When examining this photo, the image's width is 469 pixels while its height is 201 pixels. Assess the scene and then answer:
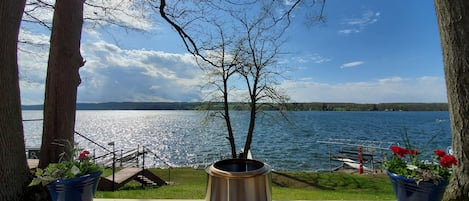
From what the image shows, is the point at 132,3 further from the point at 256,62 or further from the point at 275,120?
the point at 275,120

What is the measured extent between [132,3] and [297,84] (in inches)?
374

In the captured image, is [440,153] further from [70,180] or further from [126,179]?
[126,179]

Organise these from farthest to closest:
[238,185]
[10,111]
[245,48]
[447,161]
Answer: [245,48], [10,111], [447,161], [238,185]

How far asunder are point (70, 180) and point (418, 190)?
2.46m

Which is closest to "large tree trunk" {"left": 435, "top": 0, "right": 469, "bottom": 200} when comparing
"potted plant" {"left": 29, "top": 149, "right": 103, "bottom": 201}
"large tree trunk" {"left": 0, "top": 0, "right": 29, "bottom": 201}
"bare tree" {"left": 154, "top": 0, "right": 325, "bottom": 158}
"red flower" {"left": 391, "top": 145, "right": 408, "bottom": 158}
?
"red flower" {"left": 391, "top": 145, "right": 408, "bottom": 158}

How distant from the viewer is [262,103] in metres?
12.9

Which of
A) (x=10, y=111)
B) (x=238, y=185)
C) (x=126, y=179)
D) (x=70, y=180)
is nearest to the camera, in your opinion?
(x=238, y=185)

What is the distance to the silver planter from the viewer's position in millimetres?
1563

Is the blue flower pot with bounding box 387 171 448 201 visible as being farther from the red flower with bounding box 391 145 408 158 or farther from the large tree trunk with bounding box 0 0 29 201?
the large tree trunk with bounding box 0 0 29 201

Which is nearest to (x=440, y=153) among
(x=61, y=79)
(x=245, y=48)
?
(x=61, y=79)

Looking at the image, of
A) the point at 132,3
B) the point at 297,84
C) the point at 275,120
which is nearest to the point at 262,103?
the point at 275,120

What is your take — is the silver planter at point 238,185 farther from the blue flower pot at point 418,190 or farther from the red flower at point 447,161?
the red flower at point 447,161

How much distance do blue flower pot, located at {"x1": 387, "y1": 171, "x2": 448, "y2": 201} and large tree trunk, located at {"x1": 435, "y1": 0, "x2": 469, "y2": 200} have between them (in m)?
0.21

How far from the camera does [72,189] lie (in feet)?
5.91
